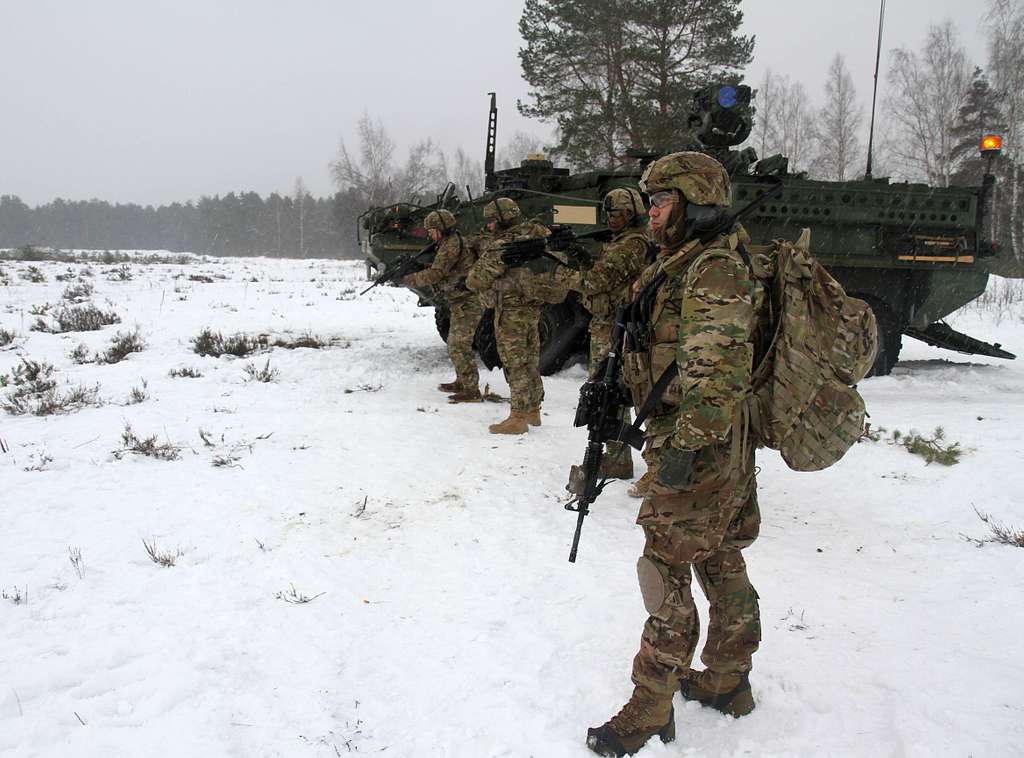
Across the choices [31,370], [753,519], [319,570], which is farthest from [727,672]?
[31,370]

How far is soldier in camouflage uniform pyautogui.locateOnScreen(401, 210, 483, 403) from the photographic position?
22.9 ft

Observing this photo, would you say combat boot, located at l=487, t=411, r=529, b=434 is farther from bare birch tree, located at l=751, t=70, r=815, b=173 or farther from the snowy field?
bare birch tree, located at l=751, t=70, r=815, b=173

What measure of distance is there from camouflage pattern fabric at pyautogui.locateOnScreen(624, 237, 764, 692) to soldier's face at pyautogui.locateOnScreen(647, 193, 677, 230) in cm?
11

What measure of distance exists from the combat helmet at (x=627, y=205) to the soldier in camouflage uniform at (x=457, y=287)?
2579 millimetres

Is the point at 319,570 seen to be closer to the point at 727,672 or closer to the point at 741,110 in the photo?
the point at 727,672

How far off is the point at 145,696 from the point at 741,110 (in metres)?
7.34

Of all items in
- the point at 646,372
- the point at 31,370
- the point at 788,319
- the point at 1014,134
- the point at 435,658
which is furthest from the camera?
the point at 1014,134

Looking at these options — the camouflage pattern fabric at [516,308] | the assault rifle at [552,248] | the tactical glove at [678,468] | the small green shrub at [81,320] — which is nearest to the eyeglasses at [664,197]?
the tactical glove at [678,468]

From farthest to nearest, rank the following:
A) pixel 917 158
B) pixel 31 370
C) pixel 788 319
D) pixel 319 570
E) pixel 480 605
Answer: pixel 917 158 < pixel 31 370 < pixel 319 570 < pixel 480 605 < pixel 788 319

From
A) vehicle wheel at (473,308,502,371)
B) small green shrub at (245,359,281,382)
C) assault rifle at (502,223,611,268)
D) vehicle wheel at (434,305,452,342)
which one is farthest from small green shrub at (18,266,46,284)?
assault rifle at (502,223,611,268)

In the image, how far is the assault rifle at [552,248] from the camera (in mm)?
5719

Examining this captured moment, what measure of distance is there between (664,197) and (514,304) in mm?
3799

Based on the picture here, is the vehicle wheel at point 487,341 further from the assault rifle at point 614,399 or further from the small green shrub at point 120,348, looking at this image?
the assault rifle at point 614,399

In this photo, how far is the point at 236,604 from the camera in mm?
3150
